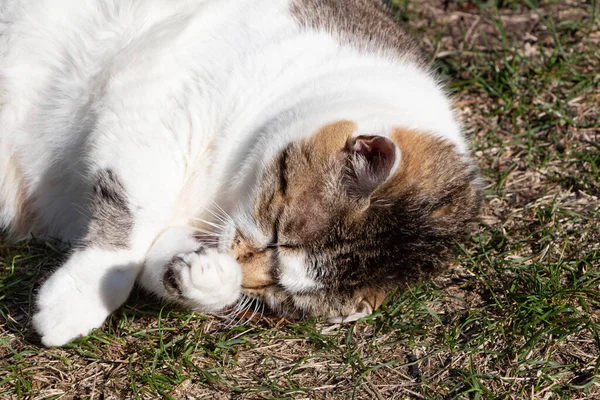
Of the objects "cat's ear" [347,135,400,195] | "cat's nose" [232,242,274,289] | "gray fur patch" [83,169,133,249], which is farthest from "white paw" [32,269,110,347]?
"cat's ear" [347,135,400,195]

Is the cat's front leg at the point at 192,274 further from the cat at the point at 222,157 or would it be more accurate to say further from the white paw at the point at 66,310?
the white paw at the point at 66,310

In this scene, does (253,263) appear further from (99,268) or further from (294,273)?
(99,268)

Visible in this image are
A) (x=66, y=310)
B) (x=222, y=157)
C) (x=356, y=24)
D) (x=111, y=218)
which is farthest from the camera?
(x=356, y=24)

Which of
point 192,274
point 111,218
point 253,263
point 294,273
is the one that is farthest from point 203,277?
point 111,218

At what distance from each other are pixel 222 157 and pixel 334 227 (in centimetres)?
57

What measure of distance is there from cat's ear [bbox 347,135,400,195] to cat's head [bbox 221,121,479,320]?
1 centimetres

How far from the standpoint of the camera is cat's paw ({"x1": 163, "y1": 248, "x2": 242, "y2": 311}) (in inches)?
105

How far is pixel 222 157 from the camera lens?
120 inches

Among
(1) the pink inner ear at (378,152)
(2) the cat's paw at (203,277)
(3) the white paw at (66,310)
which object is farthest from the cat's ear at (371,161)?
(3) the white paw at (66,310)

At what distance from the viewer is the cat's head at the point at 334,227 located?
9.29 ft

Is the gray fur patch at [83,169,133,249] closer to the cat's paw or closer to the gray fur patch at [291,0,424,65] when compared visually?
the cat's paw

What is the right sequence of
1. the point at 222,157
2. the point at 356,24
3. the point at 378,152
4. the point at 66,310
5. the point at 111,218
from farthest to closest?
1. the point at 356,24
2. the point at 222,157
3. the point at 111,218
4. the point at 66,310
5. the point at 378,152

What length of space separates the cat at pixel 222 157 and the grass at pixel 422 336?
0.44ft

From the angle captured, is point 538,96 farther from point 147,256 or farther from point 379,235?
point 147,256
